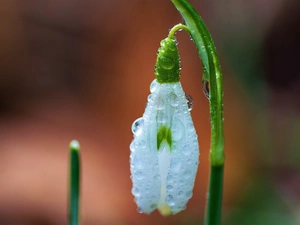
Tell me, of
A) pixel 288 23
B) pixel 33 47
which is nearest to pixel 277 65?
pixel 288 23

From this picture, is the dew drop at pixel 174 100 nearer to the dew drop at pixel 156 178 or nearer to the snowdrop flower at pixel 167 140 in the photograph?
the snowdrop flower at pixel 167 140

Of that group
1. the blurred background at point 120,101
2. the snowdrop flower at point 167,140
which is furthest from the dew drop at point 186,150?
the blurred background at point 120,101

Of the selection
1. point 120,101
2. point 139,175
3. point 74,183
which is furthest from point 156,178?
point 120,101

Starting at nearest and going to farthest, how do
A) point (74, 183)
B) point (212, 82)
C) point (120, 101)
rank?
point (212, 82), point (74, 183), point (120, 101)

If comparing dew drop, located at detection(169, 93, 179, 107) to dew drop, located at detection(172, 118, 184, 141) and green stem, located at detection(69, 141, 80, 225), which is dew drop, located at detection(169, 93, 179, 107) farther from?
green stem, located at detection(69, 141, 80, 225)

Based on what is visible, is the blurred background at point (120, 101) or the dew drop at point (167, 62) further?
the blurred background at point (120, 101)

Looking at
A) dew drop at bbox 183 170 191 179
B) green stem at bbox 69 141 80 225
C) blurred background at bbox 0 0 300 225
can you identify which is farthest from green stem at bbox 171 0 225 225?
blurred background at bbox 0 0 300 225

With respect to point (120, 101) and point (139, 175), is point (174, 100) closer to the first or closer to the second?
point (139, 175)
